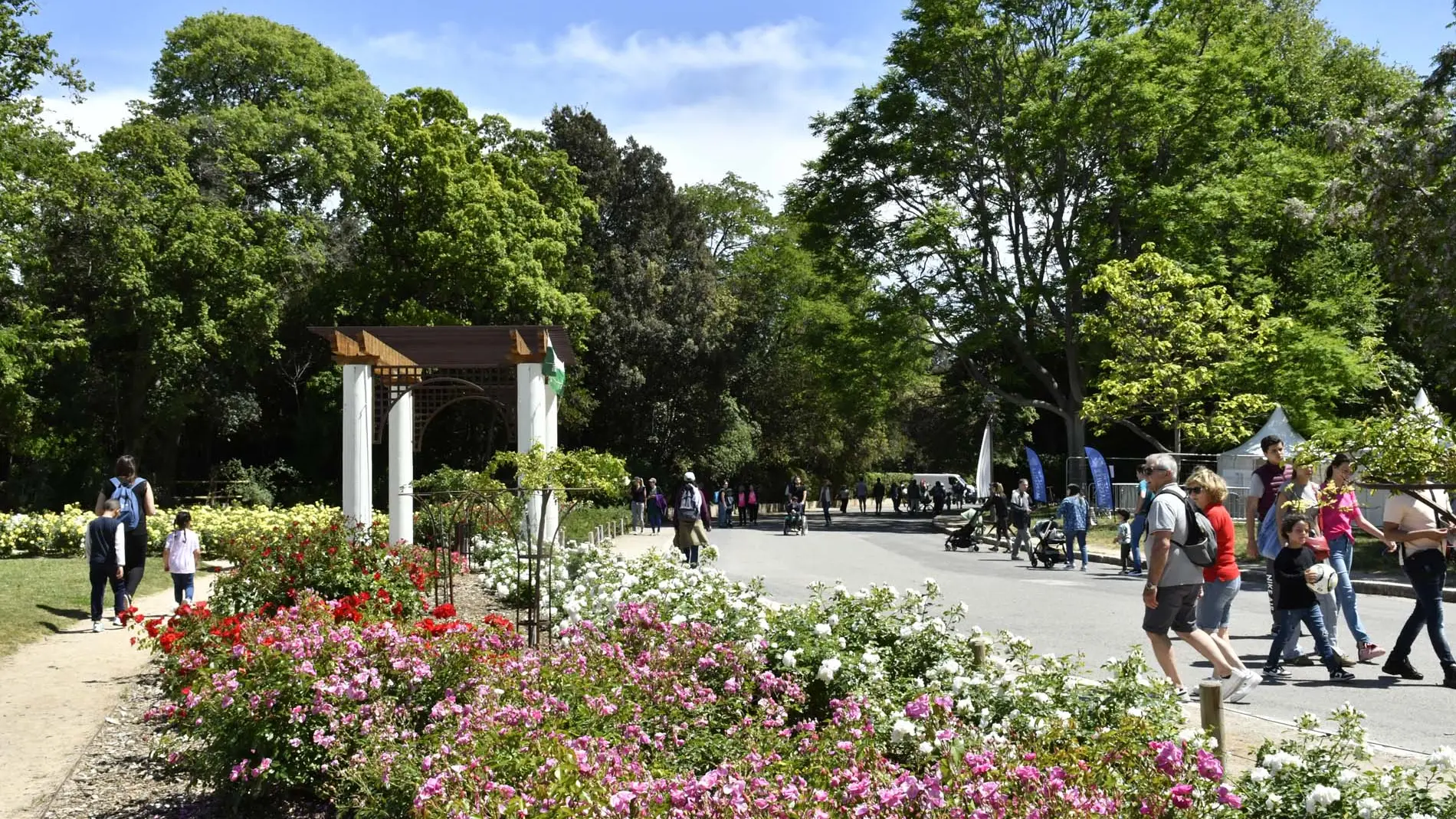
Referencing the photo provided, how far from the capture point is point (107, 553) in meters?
11.9

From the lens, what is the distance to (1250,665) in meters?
9.79

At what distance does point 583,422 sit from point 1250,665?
33.7 meters

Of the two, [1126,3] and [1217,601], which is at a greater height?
[1126,3]

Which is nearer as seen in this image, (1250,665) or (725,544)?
(1250,665)

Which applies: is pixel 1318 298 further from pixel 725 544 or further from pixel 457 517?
pixel 457 517

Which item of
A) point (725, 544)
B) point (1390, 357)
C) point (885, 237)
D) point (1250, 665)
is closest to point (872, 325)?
point (885, 237)

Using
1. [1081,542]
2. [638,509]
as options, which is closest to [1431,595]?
[1081,542]

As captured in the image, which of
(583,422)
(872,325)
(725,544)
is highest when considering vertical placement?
(872,325)

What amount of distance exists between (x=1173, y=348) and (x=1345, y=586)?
2131 cm

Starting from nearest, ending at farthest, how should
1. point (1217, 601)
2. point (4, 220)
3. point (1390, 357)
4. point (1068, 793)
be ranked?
point (1068, 793), point (1217, 601), point (4, 220), point (1390, 357)

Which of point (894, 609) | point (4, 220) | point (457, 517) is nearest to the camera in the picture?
point (894, 609)

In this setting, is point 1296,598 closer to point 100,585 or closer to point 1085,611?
point 1085,611

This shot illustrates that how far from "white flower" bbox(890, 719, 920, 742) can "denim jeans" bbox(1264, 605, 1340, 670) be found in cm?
557

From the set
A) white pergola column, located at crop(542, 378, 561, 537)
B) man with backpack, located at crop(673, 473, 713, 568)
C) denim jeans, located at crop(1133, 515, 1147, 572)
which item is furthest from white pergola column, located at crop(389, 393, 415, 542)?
denim jeans, located at crop(1133, 515, 1147, 572)
